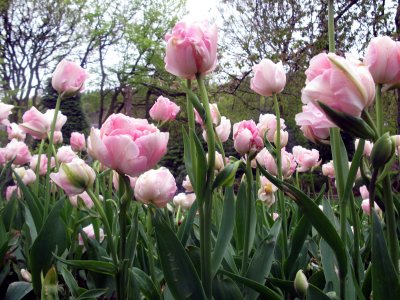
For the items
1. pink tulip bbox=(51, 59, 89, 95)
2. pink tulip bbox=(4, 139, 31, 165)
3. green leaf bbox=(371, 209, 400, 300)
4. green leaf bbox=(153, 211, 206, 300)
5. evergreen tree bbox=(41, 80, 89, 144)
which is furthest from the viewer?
evergreen tree bbox=(41, 80, 89, 144)

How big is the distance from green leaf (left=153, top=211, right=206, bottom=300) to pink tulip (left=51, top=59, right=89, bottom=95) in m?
0.65

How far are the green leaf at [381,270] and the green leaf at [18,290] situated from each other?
68 cm

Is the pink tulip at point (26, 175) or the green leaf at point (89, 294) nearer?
the green leaf at point (89, 294)

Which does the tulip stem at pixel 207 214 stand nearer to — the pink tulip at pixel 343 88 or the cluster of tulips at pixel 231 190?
the cluster of tulips at pixel 231 190

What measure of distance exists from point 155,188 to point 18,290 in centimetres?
41

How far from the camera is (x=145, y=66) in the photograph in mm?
14977

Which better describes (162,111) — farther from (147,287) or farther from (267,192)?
(147,287)

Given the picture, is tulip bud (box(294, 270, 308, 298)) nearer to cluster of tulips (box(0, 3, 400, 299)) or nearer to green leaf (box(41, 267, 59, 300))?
cluster of tulips (box(0, 3, 400, 299))

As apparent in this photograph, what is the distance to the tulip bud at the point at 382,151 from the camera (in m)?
0.42

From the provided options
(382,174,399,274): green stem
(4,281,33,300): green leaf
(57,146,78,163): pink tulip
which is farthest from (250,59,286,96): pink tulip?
(57,146,78,163): pink tulip

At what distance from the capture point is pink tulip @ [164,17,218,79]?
56 cm

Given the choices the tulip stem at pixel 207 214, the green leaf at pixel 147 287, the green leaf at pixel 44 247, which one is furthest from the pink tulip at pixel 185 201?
the tulip stem at pixel 207 214

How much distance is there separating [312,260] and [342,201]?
1.49ft

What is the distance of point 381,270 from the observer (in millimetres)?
420
